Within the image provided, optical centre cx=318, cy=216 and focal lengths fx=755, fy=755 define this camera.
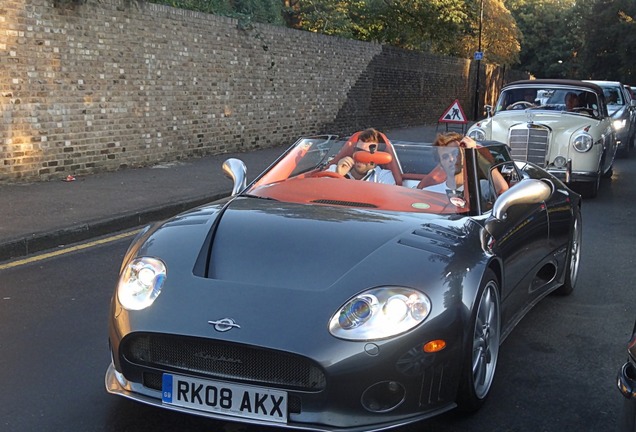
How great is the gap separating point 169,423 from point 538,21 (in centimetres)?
7889

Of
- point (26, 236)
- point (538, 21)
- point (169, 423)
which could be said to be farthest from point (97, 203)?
point (538, 21)

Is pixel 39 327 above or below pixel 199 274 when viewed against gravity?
below

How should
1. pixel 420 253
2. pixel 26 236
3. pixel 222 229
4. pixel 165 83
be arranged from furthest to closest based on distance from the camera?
1. pixel 165 83
2. pixel 26 236
3. pixel 222 229
4. pixel 420 253

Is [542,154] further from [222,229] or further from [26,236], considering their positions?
[222,229]

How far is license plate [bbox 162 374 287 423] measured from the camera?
3.03m

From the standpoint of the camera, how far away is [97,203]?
9.59 metres

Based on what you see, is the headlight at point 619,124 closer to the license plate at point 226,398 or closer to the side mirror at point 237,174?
the side mirror at point 237,174

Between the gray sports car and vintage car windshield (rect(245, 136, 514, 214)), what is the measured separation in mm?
47

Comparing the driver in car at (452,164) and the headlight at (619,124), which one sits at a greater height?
the driver in car at (452,164)

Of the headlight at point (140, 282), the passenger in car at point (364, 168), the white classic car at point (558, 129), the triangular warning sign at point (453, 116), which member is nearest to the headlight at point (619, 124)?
the triangular warning sign at point (453, 116)

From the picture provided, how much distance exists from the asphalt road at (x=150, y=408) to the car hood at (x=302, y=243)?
736 millimetres

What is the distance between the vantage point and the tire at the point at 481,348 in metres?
3.48

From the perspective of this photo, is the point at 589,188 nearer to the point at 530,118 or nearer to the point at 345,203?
the point at 530,118

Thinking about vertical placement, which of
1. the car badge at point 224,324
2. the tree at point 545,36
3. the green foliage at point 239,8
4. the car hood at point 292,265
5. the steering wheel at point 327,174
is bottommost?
the tree at point 545,36
